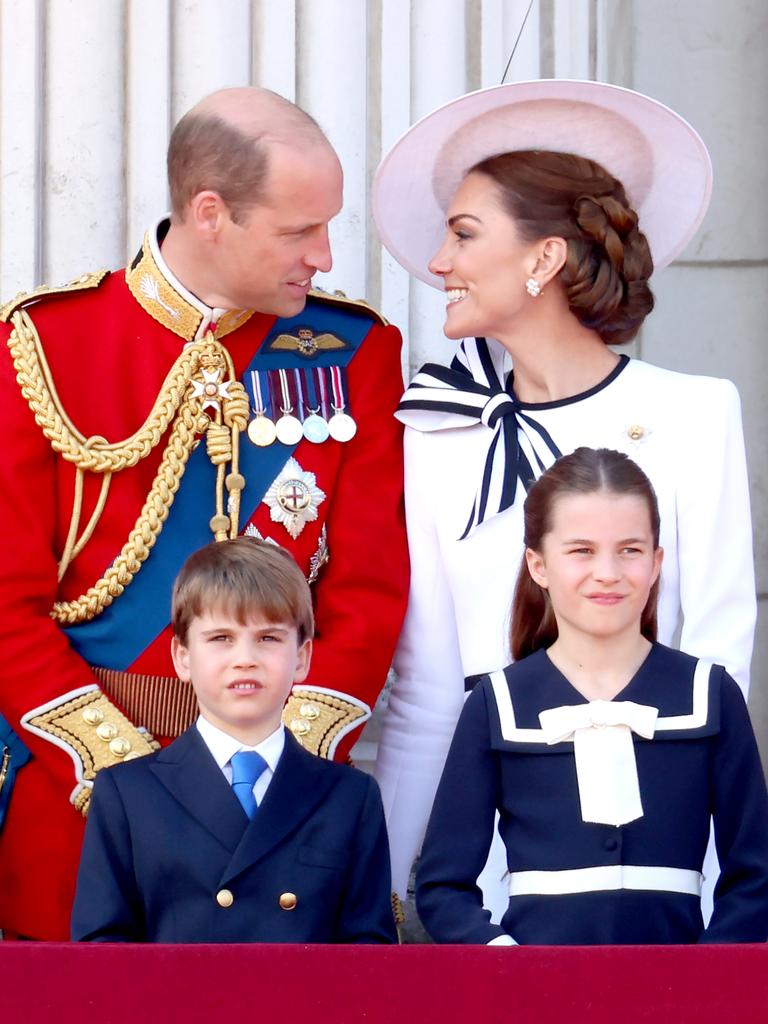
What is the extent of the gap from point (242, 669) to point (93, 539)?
1.88 feet

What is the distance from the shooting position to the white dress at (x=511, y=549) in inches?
121

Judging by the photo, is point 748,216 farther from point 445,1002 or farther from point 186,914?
point 445,1002

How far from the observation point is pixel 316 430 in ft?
10.5

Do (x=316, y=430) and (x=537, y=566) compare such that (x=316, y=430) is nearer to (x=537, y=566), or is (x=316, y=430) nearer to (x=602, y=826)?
(x=537, y=566)

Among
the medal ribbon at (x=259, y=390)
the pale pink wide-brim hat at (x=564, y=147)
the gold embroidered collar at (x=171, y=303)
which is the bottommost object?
the medal ribbon at (x=259, y=390)

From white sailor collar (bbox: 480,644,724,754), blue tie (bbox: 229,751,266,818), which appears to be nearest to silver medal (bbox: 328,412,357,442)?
white sailor collar (bbox: 480,644,724,754)

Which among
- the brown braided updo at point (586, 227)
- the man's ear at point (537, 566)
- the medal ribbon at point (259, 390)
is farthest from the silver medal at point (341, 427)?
the man's ear at point (537, 566)

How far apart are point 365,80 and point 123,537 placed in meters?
1.23

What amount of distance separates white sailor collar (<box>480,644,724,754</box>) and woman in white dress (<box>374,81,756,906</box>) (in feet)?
1.15

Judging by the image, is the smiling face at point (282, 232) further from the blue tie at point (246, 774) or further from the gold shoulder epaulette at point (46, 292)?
the blue tie at point (246, 774)

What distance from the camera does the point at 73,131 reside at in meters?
3.81

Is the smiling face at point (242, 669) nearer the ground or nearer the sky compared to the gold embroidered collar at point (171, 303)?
nearer the ground

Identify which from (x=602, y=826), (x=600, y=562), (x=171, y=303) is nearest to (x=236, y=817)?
(x=602, y=826)

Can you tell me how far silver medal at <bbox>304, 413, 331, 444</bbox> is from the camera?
10.5 feet
